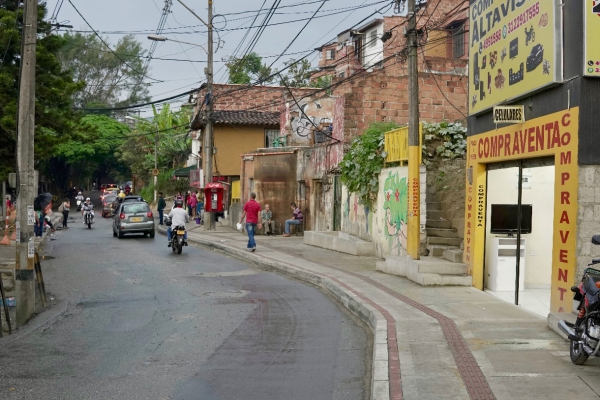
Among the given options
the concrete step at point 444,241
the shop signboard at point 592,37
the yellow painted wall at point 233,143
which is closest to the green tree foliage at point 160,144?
the yellow painted wall at point 233,143

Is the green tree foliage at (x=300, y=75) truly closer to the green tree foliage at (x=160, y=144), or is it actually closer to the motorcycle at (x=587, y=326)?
the green tree foliage at (x=160, y=144)

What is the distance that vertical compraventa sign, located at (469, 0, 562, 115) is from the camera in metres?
10.5

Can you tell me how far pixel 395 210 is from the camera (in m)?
18.6

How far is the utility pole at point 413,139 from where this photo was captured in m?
15.6

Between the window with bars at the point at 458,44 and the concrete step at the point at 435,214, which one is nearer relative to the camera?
the concrete step at the point at 435,214

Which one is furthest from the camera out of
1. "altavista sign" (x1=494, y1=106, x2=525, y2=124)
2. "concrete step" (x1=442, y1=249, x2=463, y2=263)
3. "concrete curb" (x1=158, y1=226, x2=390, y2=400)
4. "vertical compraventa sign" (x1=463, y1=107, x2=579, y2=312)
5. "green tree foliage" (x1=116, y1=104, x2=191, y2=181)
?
"green tree foliage" (x1=116, y1=104, x2=191, y2=181)

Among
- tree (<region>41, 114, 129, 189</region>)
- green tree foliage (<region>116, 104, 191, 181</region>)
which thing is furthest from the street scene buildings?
tree (<region>41, 114, 129, 189</region>)

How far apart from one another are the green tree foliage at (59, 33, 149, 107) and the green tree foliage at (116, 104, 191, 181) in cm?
992

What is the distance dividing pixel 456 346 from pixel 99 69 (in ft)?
245

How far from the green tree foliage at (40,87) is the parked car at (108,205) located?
26.9 m

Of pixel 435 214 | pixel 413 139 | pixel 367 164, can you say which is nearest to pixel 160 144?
pixel 367 164

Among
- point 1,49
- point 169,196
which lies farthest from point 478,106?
point 169,196

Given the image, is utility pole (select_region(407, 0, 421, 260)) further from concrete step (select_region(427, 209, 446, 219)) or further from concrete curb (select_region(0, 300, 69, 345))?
concrete curb (select_region(0, 300, 69, 345))

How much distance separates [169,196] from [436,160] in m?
41.2
